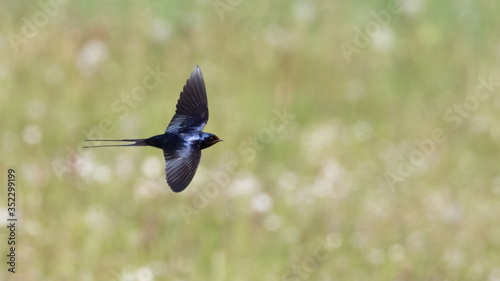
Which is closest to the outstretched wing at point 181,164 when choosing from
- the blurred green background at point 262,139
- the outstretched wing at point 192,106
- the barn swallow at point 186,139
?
the barn swallow at point 186,139

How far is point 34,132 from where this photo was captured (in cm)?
335

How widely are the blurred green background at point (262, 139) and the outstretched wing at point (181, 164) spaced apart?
1011 millimetres

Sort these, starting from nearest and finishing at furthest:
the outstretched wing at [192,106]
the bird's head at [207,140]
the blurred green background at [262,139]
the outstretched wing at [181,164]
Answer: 1. the outstretched wing at [181,164]
2. the bird's head at [207,140]
3. the outstretched wing at [192,106]
4. the blurred green background at [262,139]

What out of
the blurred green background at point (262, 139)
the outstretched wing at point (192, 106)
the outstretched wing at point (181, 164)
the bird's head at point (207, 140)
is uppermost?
the blurred green background at point (262, 139)

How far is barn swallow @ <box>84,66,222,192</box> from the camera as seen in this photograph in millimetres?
1756

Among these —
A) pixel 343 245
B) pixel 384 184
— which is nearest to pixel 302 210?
pixel 343 245

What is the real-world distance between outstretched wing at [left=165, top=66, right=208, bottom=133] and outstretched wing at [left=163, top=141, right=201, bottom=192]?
0.15 m

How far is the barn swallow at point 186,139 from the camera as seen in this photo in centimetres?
176

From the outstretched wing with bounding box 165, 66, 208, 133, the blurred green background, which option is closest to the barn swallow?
the outstretched wing with bounding box 165, 66, 208, 133

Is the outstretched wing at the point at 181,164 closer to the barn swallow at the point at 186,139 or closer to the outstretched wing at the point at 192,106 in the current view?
the barn swallow at the point at 186,139

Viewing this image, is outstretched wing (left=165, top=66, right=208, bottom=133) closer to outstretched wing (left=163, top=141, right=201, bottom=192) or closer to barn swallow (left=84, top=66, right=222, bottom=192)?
barn swallow (left=84, top=66, right=222, bottom=192)

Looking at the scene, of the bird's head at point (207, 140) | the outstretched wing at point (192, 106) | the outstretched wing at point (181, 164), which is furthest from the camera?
the outstretched wing at point (192, 106)

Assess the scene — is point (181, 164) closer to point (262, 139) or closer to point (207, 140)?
point (207, 140)

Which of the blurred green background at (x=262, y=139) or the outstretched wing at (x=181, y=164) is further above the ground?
the blurred green background at (x=262, y=139)
